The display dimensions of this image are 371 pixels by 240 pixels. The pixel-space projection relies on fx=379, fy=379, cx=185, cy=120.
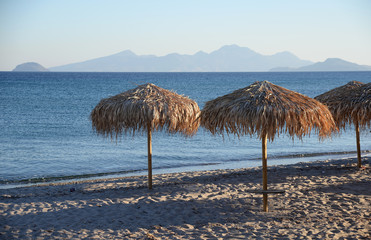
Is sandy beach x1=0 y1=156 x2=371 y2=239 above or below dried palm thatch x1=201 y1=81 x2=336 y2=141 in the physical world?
below

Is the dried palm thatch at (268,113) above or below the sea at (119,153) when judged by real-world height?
above

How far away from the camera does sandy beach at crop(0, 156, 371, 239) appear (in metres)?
6.00

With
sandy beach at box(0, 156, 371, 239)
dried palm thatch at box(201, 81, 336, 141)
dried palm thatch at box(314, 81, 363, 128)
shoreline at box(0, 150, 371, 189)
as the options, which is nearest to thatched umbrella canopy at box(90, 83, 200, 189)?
dried palm thatch at box(201, 81, 336, 141)

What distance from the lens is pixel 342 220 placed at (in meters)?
6.45

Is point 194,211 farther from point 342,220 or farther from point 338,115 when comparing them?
point 338,115

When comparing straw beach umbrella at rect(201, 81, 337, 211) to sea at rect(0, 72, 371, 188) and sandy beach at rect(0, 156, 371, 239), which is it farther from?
sea at rect(0, 72, 371, 188)

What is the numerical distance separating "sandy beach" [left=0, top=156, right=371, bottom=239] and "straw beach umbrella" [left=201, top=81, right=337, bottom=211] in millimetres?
1227

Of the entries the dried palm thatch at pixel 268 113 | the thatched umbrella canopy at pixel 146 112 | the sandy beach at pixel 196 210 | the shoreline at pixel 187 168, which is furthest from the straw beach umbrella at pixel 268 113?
the shoreline at pixel 187 168

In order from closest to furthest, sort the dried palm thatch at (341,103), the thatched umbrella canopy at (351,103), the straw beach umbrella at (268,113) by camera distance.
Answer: the straw beach umbrella at (268,113), the thatched umbrella canopy at (351,103), the dried palm thatch at (341,103)

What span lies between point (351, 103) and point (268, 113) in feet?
13.4

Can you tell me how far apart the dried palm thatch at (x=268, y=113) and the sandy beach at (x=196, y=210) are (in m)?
1.25

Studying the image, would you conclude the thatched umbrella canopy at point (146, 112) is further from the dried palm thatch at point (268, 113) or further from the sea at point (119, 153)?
the sea at point (119, 153)

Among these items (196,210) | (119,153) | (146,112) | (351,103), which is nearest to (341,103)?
(351,103)

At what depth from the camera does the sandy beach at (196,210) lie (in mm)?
6000
